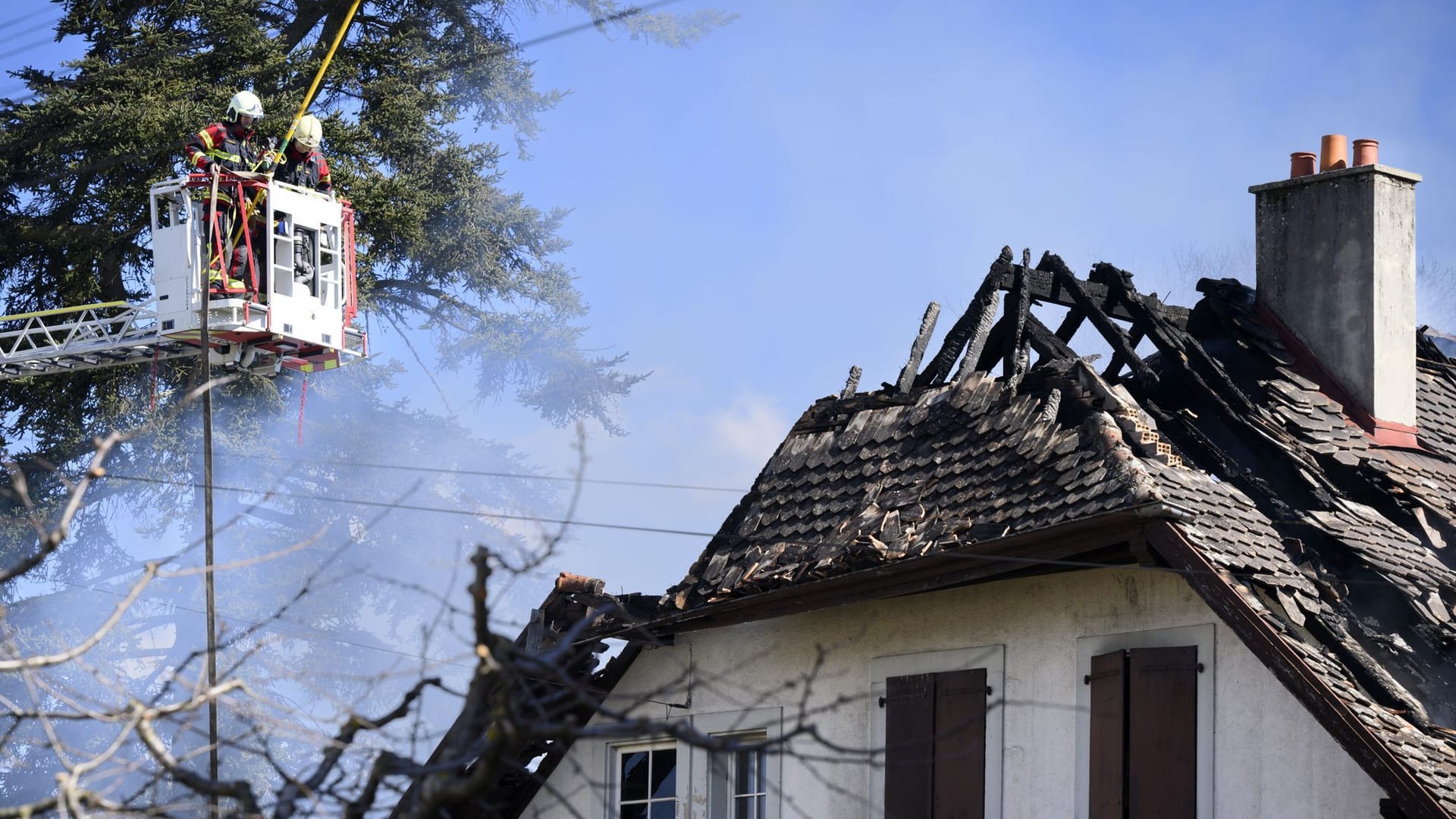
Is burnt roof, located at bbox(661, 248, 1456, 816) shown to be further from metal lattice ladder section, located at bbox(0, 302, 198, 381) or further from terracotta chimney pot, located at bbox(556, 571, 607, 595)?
metal lattice ladder section, located at bbox(0, 302, 198, 381)

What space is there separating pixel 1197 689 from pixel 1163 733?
33cm

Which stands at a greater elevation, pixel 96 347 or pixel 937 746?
pixel 96 347

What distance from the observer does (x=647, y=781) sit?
14312mm

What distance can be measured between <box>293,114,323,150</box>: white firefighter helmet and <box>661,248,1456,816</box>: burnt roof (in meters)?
7.06

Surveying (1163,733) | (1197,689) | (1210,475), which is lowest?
(1163,733)

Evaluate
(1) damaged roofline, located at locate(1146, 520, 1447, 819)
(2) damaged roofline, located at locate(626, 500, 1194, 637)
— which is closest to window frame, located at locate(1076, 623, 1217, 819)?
(1) damaged roofline, located at locate(1146, 520, 1447, 819)

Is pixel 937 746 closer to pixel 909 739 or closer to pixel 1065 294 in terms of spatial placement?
pixel 909 739

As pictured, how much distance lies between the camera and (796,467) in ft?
46.6

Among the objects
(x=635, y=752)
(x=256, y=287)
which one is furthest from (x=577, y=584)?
(x=256, y=287)

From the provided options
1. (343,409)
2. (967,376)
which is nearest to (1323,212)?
(967,376)

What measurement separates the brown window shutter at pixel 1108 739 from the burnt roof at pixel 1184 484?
2.53 ft

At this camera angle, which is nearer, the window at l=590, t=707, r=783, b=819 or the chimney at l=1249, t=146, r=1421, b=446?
the window at l=590, t=707, r=783, b=819

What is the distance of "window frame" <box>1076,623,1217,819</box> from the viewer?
10617 mm

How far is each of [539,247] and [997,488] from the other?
21.3 meters
